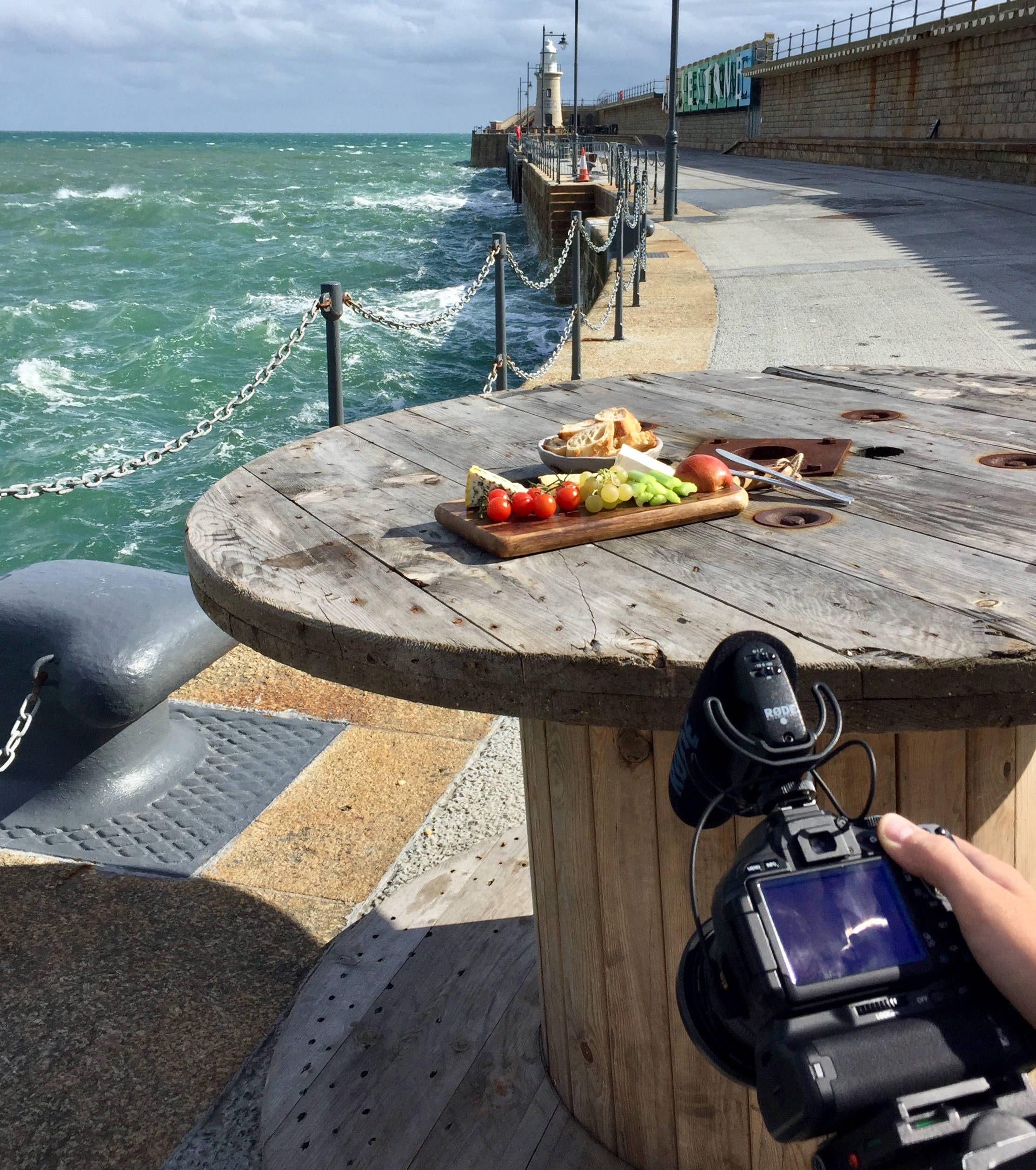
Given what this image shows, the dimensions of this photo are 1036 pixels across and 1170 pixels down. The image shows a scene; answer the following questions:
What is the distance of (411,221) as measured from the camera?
35625 millimetres

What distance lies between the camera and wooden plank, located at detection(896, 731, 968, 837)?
1502 millimetres

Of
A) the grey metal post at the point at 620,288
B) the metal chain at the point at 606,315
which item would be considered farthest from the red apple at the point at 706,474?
the grey metal post at the point at 620,288

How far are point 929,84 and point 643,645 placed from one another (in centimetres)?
3092

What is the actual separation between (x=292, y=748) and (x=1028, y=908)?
9.22 ft

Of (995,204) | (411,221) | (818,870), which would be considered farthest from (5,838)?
(411,221)

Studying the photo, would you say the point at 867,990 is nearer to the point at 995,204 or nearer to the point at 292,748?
the point at 292,748

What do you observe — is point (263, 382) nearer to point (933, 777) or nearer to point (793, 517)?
point (793, 517)

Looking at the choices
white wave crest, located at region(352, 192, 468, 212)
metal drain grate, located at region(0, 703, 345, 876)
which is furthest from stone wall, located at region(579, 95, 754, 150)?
metal drain grate, located at region(0, 703, 345, 876)

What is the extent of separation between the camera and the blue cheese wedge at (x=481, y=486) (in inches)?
67.5

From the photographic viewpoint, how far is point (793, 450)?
2115mm

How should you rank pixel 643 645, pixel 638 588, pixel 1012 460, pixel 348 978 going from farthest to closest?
pixel 348 978
pixel 1012 460
pixel 638 588
pixel 643 645

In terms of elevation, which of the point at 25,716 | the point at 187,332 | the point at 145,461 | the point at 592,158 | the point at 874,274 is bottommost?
the point at 25,716

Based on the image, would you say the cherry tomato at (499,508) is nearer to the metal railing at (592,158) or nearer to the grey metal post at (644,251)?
the grey metal post at (644,251)

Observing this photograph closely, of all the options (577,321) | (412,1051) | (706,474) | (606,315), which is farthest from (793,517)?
(606,315)
